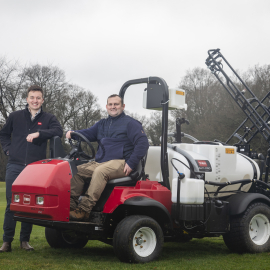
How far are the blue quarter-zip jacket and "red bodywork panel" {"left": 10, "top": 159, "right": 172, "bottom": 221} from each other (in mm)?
392

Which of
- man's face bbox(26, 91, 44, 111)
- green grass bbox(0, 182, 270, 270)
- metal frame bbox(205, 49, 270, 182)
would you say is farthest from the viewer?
metal frame bbox(205, 49, 270, 182)

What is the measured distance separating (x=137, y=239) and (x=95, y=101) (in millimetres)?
30462

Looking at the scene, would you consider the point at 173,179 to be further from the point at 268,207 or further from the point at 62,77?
the point at 62,77

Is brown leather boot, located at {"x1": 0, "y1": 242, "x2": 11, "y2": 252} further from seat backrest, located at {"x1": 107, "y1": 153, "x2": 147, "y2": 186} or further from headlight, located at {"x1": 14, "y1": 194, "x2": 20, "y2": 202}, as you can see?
seat backrest, located at {"x1": 107, "y1": 153, "x2": 147, "y2": 186}

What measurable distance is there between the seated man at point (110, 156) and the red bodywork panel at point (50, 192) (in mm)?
190

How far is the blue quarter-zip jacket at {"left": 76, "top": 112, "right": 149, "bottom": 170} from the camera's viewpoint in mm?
4941

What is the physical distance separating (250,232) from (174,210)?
→ 4.49 feet

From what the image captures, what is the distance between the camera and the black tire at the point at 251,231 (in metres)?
5.54

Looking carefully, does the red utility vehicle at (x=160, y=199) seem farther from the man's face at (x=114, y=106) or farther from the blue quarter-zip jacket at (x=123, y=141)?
the man's face at (x=114, y=106)

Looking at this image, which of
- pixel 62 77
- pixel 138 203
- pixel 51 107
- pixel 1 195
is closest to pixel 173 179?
pixel 138 203

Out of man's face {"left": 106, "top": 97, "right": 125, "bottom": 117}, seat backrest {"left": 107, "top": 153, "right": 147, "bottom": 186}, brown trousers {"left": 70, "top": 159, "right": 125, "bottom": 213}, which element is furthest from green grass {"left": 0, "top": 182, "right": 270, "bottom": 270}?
man's face {"left": 106, "top": 97, "right": 125, "bottom": 117}

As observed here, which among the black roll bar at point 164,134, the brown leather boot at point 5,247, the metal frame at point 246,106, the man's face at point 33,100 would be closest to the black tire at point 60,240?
the brown leather boot at point 5,247

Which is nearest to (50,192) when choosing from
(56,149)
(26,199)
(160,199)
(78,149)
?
(26,199)

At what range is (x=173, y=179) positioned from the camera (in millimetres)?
5199
